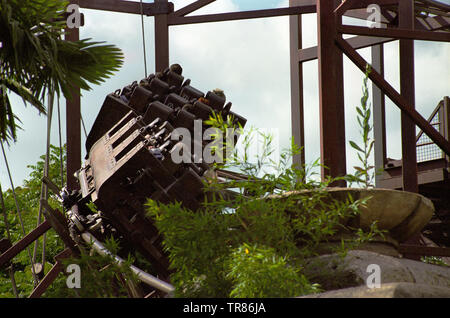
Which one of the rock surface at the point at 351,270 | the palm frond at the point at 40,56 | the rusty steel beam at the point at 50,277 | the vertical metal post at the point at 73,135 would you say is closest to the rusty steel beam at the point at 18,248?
the rusty steel beam at the point at 50,277

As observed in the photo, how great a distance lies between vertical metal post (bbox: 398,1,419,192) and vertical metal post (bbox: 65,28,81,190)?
424 centimetres

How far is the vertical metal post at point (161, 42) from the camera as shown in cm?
1141

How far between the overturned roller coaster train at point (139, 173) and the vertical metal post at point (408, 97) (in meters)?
1.89

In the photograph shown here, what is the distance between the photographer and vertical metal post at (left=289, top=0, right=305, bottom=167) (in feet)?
40.3

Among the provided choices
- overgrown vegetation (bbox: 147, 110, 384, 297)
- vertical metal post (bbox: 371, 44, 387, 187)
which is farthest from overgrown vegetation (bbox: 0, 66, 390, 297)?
vertical metal post (bbox: 371, 44, 387, 187)

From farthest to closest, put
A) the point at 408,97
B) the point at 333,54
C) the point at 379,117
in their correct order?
the point at 379,117 → the point at 408,97 → the point at 333,54

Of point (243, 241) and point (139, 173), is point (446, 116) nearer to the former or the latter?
point (139, 173)

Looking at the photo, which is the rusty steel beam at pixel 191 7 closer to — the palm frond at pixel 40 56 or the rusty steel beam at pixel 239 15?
the rusty steel beam at pixel 239 15

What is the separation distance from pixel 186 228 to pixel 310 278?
795 millimetres

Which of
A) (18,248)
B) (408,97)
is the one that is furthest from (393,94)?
(18,248)

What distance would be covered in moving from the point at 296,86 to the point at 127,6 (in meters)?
3.19

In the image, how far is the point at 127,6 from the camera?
11781mm

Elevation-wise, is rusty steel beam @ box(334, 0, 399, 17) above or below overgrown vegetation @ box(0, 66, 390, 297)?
above

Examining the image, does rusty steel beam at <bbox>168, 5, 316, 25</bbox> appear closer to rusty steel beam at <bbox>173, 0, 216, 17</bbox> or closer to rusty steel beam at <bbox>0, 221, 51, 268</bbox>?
rusty steel beam at <bbox>173, 0, 216, 17</bbox>
